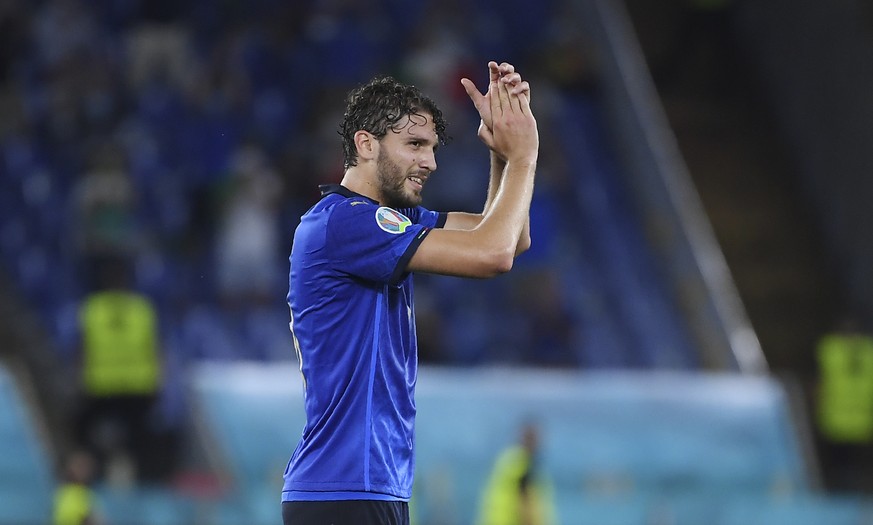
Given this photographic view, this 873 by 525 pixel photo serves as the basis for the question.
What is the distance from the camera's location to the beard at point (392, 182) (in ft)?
11.1

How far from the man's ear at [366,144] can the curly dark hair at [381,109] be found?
1 cm

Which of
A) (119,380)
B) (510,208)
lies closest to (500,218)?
(510,208)

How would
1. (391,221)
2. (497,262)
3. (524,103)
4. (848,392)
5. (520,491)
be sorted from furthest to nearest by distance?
(848,392) < (520,491) < (524,103) < (391,221) < (497,262)

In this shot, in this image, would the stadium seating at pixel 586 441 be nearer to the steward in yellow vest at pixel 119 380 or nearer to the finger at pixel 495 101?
the steward in yellow vest at pixel 119 380

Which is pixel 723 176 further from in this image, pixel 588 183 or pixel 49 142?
pixel 49 142

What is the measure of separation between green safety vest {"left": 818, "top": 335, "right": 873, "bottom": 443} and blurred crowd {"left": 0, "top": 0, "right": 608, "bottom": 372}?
226cm

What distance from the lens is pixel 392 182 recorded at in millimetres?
3410

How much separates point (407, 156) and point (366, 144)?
11cm

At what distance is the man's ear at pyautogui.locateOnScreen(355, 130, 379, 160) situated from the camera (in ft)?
11.2

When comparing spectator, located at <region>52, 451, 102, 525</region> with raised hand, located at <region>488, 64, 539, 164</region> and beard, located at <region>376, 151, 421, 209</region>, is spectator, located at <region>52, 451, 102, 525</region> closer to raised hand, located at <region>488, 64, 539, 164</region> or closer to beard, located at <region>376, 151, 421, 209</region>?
beard, located at <region>376, 151, 421, 209</region>

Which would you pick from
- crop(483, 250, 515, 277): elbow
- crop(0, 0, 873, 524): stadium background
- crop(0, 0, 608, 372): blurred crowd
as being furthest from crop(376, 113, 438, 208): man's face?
crop(0, 0, 608, 372): blurred crowd

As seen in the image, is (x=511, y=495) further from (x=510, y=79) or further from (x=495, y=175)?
(x=510, y=79)

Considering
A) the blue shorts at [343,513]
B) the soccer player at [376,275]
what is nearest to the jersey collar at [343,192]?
the soccer player at [376,275]

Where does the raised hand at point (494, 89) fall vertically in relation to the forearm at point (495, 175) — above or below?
above
